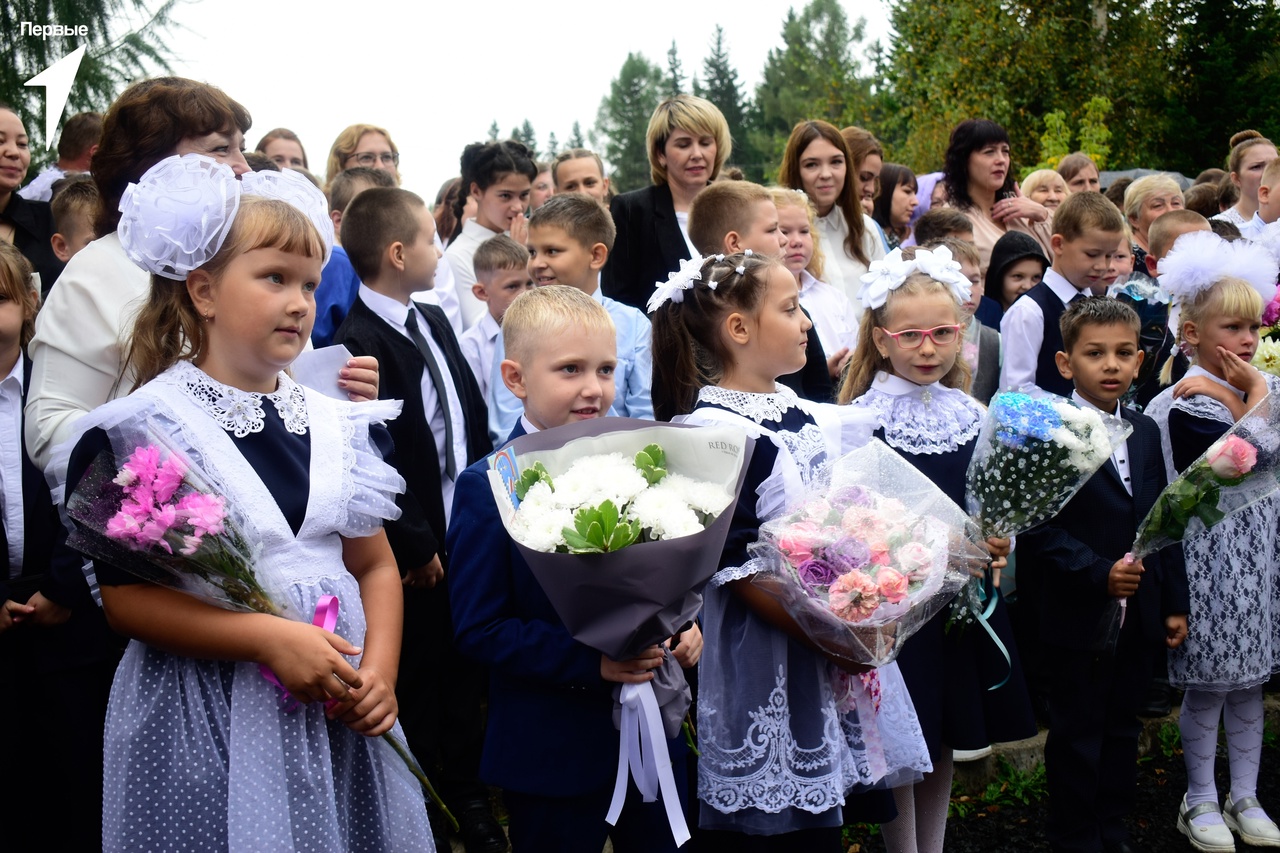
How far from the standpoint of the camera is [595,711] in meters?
2.72

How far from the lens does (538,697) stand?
273cm

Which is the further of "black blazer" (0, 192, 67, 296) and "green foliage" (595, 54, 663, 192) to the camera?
"green foliage" (595, 54, 663, 192)

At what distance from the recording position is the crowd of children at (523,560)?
2.44 m

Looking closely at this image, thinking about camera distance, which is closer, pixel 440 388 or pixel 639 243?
pixel 440 388

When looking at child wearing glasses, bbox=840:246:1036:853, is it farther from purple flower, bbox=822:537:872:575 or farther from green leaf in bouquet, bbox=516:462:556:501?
green leaf in bouquet, bbox=516:462:556:501

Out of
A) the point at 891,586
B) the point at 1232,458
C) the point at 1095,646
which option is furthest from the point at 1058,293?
the point at 891,586

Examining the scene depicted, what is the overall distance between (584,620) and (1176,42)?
24.4 m

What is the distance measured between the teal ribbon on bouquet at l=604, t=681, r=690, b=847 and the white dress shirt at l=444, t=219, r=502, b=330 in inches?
150

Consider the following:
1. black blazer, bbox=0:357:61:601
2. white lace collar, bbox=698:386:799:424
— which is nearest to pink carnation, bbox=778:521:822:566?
white lace collar, bbox=698:386:799:424

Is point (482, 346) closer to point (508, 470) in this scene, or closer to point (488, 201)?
point (488, 201)

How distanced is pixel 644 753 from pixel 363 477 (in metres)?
0.94

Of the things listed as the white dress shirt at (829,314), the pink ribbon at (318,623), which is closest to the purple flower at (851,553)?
the pink ribbon at (318,623)

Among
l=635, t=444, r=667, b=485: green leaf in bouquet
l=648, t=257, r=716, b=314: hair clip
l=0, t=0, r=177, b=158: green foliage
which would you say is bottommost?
l=635, t=444, r=667, b=485: green leaf in bouquet

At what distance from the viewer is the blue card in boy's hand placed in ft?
8.14
